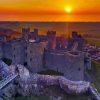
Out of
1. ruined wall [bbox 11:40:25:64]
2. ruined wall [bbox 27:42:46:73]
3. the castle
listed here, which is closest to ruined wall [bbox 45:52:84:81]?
the castle

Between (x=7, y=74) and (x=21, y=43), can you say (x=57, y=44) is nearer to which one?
(x=21, y=43)

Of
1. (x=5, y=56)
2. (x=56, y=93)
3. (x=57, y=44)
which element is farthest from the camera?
(x=57, y=44)

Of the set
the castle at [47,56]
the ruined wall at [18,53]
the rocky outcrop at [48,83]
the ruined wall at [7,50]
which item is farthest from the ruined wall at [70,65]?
the ruined wall at [7,50]

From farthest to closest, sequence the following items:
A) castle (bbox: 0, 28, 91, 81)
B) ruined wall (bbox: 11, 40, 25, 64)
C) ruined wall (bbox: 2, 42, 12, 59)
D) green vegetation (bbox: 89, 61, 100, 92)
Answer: ruined wall (bbox: 2, 42, 12, 59) < ruined wall (bbox: 11, 40, 25, 64) < green vegetation (bbox: 89, 61, 100, 92) < castle (bbox: 0, 28, 91, 81)

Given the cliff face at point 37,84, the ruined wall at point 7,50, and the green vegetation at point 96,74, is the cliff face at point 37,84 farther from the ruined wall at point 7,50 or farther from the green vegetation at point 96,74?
the ruined wall at point 7,50

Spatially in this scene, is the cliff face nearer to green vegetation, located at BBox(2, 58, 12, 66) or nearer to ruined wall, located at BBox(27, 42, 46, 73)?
ruined wall, located at BBox(27, 42, 46, 73)

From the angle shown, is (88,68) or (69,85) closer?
(69,85)

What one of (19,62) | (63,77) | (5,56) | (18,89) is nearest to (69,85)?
(63,77)

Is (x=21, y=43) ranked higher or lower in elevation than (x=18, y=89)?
higher

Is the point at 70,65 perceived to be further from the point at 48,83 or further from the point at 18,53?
the point at 18,53
